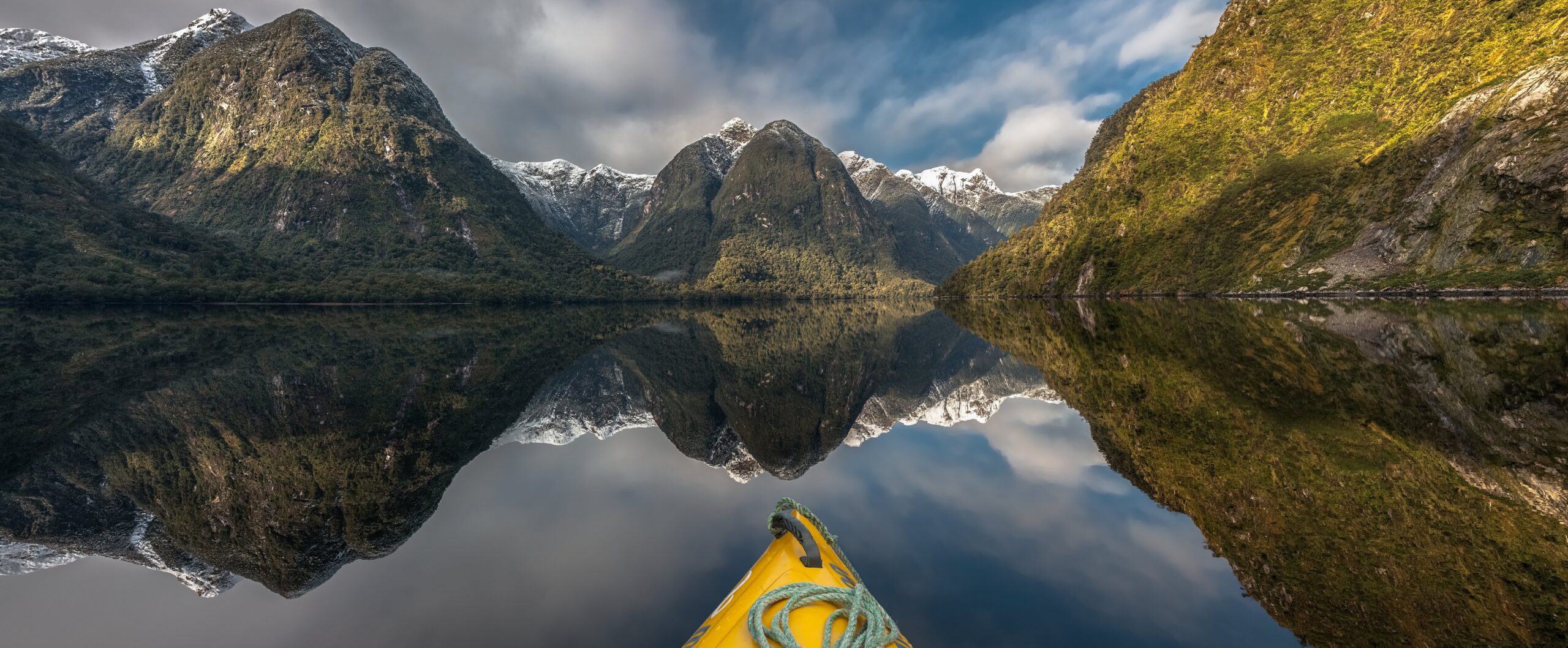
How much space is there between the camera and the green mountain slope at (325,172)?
119m

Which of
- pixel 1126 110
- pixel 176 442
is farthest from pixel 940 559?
pixel 1126 110

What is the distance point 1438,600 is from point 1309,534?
4.02 feet

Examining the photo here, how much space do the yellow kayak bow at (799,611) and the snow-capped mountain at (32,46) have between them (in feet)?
897

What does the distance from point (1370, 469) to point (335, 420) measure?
1816 cm

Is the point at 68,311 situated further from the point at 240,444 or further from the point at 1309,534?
the point at 1309,534

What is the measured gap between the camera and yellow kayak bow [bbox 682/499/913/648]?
3.12m

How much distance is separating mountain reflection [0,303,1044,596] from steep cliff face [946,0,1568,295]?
47.8 meters

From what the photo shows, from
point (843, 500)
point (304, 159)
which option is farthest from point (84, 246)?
point (843, 500)

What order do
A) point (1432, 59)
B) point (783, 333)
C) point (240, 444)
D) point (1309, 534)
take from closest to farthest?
point (1309, 534) < point (240, 444) < point (783, 333) < point (1432, 59)

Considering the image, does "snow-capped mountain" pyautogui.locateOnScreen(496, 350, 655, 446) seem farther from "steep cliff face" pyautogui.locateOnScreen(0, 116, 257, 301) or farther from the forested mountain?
the forested mountain

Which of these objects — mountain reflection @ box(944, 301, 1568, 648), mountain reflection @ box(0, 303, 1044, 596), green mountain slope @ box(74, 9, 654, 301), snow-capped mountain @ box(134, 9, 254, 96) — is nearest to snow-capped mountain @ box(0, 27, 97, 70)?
snow-capped mountain @ box(134, 9, 254, 96)

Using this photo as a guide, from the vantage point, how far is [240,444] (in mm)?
10609

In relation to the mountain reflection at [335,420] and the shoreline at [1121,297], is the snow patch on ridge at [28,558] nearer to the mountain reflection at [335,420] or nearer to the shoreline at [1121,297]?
the mountain reflection at [335,420]

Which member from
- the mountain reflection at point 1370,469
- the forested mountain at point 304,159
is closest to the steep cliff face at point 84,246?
the forested mountain at point 304,159
